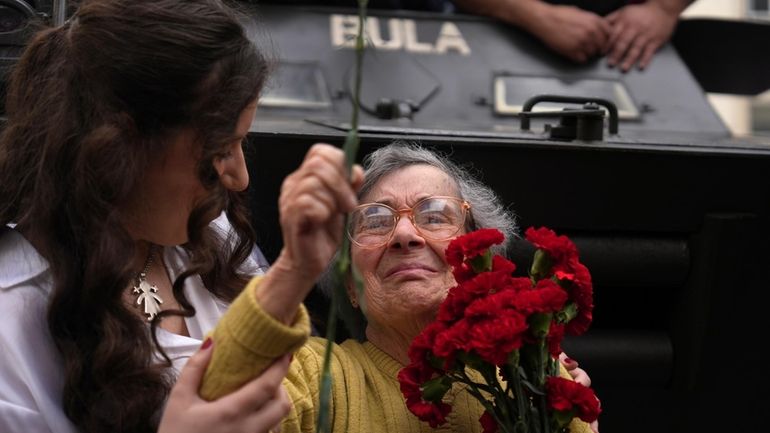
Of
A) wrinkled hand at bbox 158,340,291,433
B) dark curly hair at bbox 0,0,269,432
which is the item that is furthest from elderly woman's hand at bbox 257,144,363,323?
dark curly hair at bbox 0,0,269,432

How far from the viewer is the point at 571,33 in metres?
4.30

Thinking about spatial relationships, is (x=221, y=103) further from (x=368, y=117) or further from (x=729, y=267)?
(x=368, y=117)

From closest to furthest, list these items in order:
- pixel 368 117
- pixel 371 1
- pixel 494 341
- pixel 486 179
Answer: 1. pixel 494 341
2. pixel 486 179
3. pixel 368 117
4. pixel 371 1

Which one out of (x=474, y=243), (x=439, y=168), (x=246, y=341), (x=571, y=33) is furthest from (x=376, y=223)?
(x=571, y=33)

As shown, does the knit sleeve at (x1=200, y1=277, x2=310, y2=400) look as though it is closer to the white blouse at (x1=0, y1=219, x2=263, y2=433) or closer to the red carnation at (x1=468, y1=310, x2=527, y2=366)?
the white blouse at (x1=0, y1=219, x2=263, y2=433)

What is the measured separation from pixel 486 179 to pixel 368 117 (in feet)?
2.83

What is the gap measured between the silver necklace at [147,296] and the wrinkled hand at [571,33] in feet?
7.10

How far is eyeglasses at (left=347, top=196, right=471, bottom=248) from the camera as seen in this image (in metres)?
2.62

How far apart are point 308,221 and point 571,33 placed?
8.96 ft

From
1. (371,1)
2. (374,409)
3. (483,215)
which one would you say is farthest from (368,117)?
(374,409)

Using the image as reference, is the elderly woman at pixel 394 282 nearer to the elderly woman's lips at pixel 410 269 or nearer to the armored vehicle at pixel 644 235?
the elderly woman's lips at pixel 410 269

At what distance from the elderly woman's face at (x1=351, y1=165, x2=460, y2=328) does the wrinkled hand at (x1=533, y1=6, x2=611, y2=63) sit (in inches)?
68.8

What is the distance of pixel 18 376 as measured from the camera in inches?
83.5

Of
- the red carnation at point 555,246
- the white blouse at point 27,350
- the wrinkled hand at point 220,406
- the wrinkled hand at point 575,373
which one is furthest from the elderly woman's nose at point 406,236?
the wrinkled hand at point 220,406
